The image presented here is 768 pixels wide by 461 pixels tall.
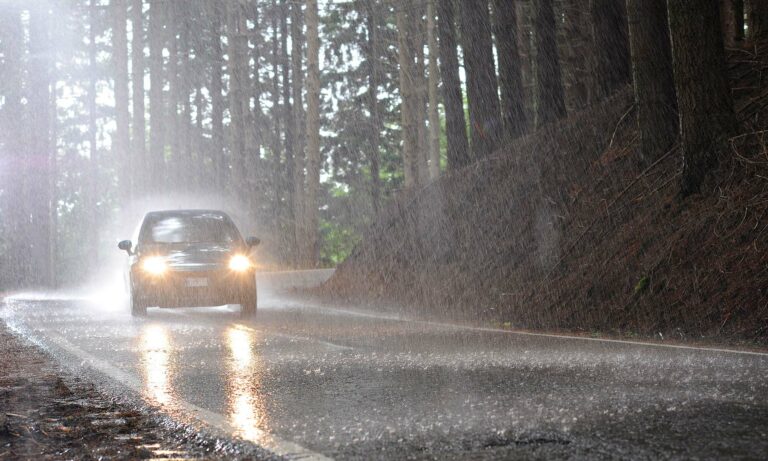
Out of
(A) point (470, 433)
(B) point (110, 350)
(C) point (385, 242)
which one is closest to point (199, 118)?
(C) point (385, 242)

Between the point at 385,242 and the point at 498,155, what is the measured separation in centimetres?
349

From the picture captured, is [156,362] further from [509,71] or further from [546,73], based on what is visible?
[509,71]

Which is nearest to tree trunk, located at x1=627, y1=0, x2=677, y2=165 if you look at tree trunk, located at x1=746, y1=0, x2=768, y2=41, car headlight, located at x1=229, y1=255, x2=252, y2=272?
tree trunk, located at x1=746, y1=0, x2=768, y2=41

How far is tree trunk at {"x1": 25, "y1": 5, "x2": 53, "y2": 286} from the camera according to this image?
4444 centimetres

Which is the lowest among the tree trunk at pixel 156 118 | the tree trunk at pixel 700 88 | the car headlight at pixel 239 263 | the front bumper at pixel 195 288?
the front bumper at pixel 195 288

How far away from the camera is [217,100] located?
54.2 meters

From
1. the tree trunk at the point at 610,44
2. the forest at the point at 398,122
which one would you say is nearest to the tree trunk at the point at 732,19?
the forest at the point at 398,122

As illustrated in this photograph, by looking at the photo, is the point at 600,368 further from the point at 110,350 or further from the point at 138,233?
the point at 138,233

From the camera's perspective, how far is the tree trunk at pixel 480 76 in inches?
1008

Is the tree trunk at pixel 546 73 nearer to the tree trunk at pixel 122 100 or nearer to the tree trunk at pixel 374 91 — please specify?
the tree trunk at pixel 374 91

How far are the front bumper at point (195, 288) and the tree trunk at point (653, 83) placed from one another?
7480mm

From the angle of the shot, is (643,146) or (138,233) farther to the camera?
(138,233)

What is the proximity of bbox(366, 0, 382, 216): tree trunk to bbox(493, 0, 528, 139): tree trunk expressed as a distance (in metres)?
22.8

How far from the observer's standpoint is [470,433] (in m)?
6.34
